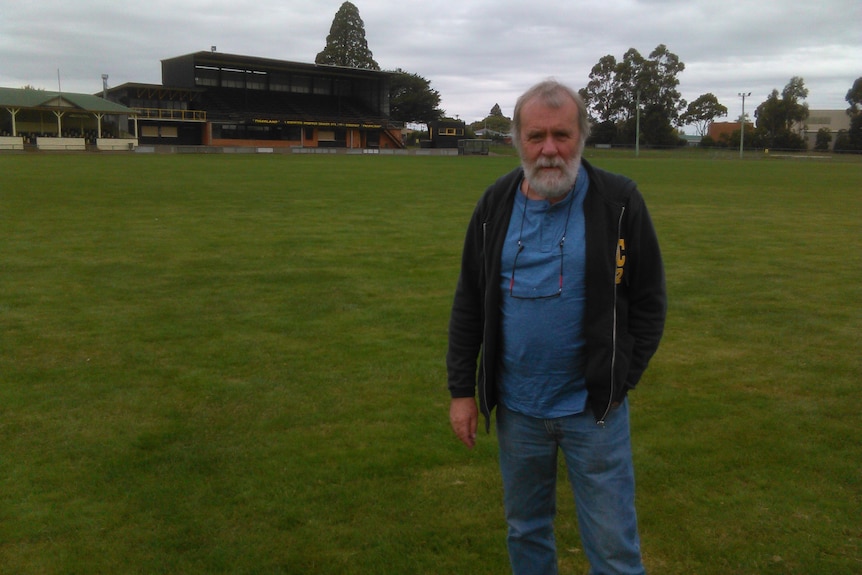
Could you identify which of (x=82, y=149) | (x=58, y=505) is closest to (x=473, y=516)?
(x=58, y=505)

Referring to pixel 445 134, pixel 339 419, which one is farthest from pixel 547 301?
pixel 445 134

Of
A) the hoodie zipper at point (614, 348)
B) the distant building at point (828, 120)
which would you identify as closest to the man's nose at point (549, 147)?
the hoodie zipper at point (614, 348)

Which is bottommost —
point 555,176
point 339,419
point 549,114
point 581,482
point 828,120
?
point 339,419

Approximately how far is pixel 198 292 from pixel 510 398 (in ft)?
23.3

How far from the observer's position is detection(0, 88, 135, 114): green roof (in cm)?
5866

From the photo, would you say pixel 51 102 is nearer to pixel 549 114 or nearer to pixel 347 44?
pixel 347 44

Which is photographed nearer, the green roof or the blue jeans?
the blue jeans

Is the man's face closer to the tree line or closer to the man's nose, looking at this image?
the man's nose

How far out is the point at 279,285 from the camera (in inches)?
383

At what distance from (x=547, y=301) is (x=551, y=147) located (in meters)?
0.52

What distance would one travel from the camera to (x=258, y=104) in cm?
7475

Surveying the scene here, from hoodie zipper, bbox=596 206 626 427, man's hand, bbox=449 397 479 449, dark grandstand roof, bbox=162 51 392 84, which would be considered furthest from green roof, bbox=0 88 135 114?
hoodie zipper, bbox=596 206 626 427

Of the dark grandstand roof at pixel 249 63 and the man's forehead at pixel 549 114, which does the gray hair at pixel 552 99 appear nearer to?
the man's forehead at pixel 549 114

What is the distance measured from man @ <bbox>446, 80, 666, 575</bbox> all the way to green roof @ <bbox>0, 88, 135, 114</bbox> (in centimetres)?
6345
